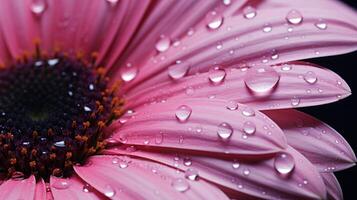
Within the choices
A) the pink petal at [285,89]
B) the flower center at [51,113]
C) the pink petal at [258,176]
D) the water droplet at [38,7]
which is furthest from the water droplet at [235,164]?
the water droplet at [38,7]

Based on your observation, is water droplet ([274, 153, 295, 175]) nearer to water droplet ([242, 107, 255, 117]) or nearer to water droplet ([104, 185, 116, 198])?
water droplet ([242, 107, 255, 117])

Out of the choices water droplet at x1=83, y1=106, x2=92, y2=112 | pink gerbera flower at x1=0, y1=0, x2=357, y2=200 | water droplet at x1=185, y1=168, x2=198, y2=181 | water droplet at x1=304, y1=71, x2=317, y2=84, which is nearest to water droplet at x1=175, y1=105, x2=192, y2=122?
pink gerbera flower at x1=0, y1=0, x2=357, y2=200

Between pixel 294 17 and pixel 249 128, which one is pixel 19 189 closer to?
pixel 249 128

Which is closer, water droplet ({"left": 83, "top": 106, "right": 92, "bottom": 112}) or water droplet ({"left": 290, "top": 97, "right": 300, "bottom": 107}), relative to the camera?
water droplet ({"left": 290, "top": 97, "right": 300, "bottom": 107})

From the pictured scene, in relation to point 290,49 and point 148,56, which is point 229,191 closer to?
point 290,49

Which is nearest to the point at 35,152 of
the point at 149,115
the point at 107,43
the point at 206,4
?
the point at 149,115

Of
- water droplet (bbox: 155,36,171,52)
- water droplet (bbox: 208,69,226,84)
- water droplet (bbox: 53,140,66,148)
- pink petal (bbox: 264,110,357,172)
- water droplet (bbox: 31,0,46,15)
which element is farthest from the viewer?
water droplet (bbox: 31,0,46,15)

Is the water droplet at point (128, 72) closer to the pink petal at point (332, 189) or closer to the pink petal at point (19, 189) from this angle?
the pink petal at point (19, 189)
